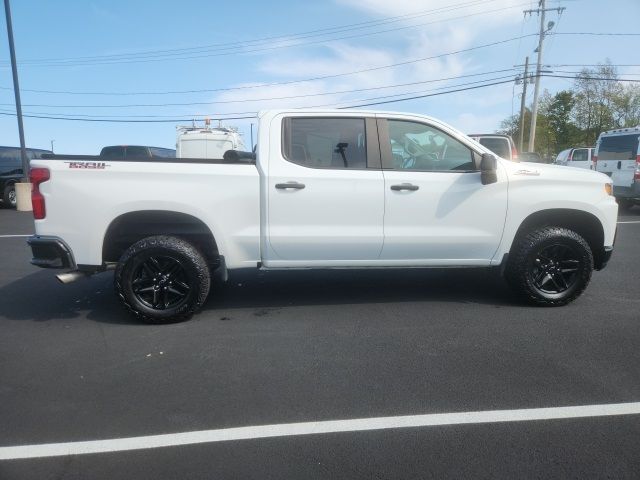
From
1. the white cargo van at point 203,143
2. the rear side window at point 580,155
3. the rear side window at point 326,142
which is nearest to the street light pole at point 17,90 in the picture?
the white cargo van at point 203,143

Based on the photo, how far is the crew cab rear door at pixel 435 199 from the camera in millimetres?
4535

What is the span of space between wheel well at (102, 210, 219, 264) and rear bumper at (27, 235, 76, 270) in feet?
0.96

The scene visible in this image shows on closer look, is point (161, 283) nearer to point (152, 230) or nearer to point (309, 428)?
point (152, 230)

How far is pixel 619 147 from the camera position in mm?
13148

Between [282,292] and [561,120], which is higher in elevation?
[561,120]

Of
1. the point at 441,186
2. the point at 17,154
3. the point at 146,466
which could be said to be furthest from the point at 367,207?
the point at 17,154

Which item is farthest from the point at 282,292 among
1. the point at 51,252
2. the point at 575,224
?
the point at 575,224

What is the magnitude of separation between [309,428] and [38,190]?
3.14 metres

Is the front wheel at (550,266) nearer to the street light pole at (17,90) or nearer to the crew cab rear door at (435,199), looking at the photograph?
the crew cab rear door at (435,199)

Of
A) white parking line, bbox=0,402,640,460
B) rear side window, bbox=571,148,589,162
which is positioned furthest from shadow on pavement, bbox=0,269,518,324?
rear side window, bbox=571,148,589,162

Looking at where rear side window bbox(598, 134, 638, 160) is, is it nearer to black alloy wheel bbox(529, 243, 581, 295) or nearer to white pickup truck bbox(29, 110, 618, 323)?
white pickup truck bbox(29, 110, 618, 323)

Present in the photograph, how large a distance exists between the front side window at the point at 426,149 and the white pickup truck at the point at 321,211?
11mm

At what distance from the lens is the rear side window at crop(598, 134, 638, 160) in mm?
12719

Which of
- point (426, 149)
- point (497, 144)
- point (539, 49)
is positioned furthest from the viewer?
point (539, 49)
